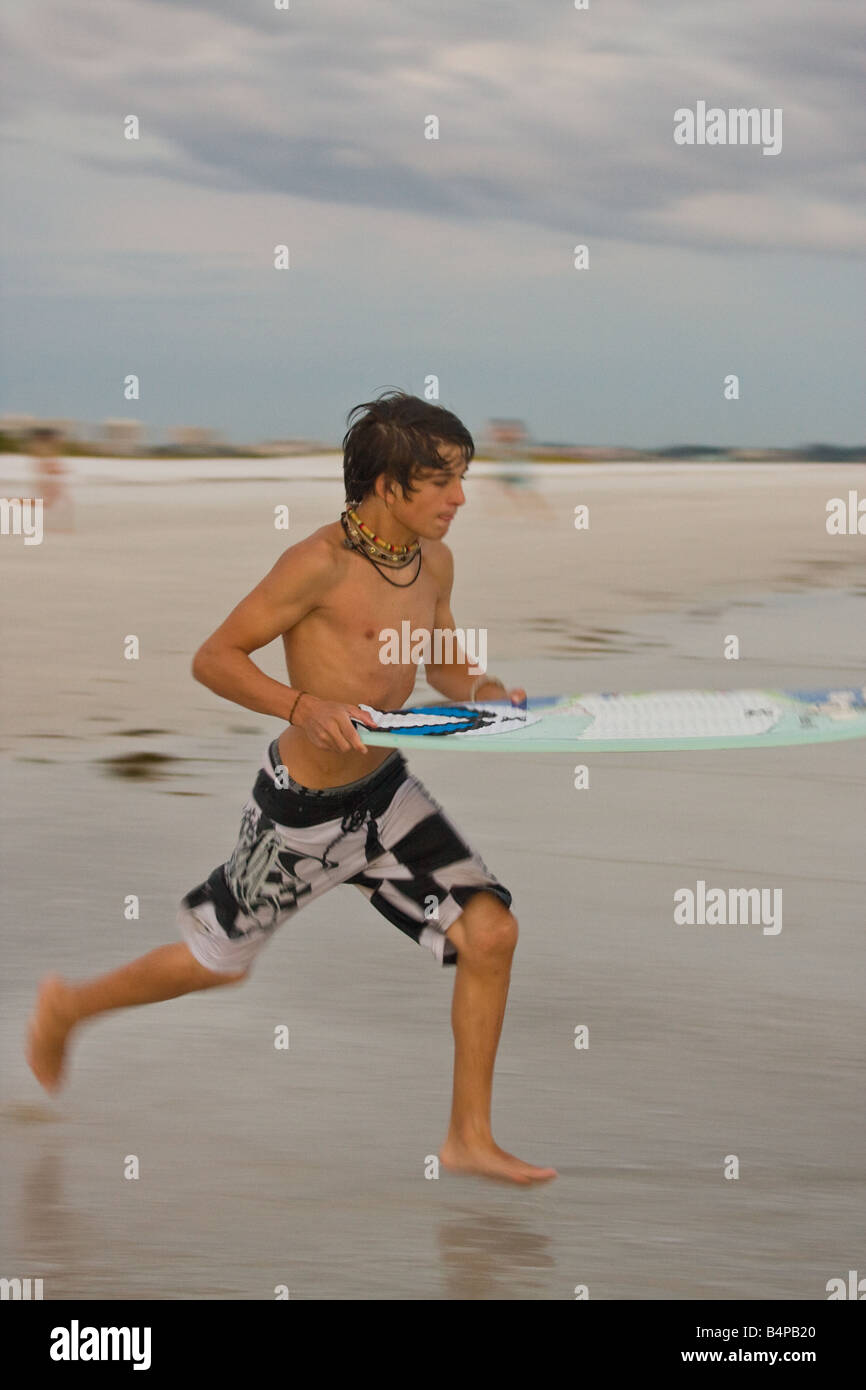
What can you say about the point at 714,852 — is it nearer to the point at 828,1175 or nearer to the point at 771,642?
the point at 828,1175

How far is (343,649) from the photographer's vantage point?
12.6 ft

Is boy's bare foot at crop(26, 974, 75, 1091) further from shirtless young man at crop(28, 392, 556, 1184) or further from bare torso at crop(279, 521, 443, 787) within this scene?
bare torso at crop(279, 521, 443, 787)

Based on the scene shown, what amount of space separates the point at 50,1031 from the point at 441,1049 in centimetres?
93

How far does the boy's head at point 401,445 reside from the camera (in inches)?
148

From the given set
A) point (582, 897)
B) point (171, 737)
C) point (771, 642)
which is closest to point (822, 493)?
point (771, 642)

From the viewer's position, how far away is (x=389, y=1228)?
11.8ft

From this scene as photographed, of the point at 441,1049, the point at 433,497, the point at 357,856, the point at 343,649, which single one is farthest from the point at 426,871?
the point at 441,1049

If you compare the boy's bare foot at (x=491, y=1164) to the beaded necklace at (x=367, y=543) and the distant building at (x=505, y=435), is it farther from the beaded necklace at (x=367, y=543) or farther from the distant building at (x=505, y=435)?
the distant building at (x=505, y=435)

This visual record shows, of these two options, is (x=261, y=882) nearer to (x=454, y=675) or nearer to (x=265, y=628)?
(x=265, y=628)

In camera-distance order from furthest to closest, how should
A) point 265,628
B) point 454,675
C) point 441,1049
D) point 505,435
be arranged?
1. point 505,435
2. point 441,1049
3. point 454,675
4. point 265,628

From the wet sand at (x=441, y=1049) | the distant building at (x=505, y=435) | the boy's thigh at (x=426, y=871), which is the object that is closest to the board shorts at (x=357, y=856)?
the boy's thigh at (x=426, y=871)

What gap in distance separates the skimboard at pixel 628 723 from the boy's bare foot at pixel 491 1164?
0.81 metres

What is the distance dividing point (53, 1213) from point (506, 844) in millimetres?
3055

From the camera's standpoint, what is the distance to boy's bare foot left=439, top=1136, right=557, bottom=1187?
378 cm
